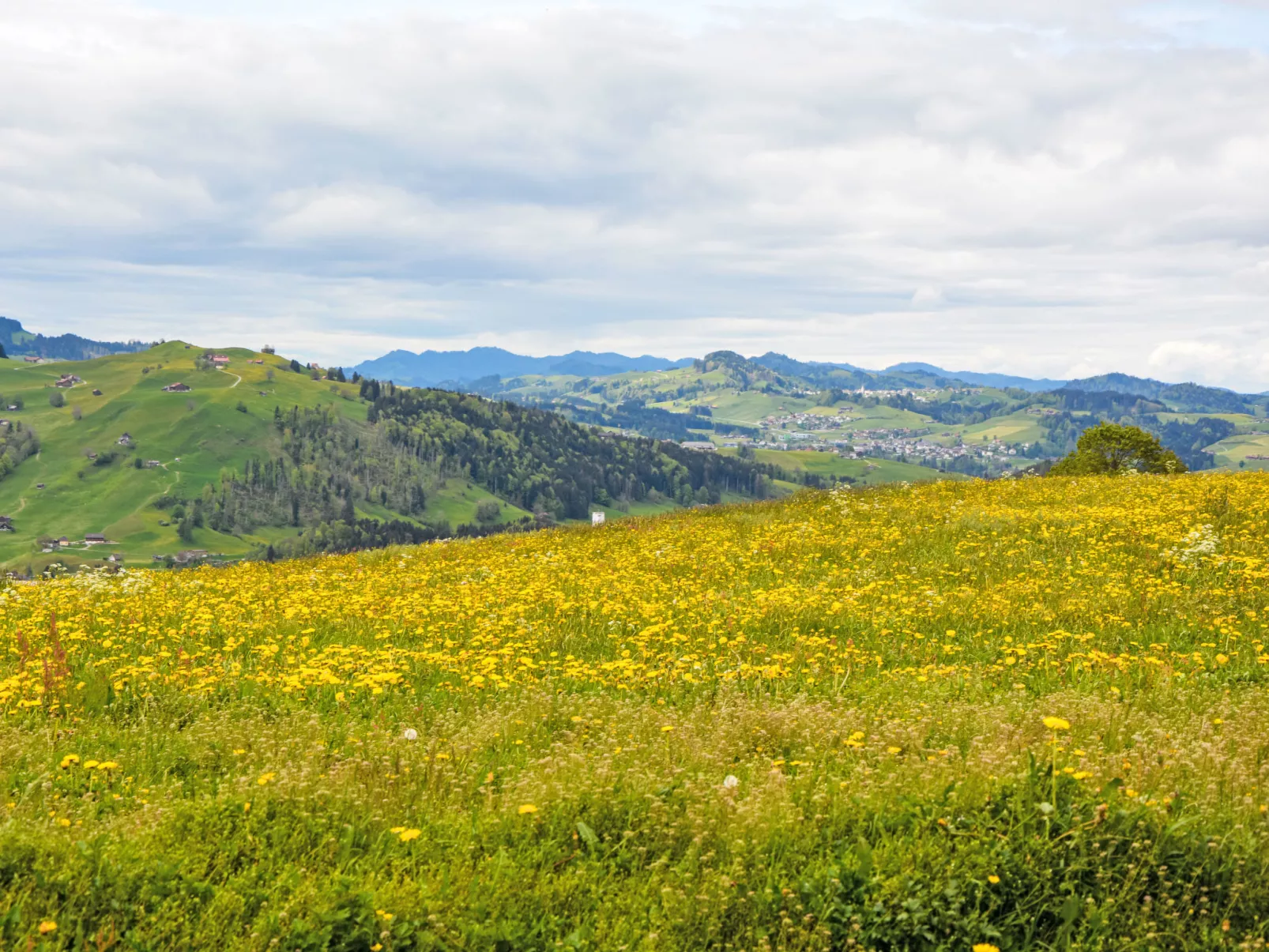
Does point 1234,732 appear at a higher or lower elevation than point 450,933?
higher

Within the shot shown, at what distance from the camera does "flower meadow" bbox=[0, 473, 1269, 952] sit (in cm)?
502

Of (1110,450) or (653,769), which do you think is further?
(1110,450)

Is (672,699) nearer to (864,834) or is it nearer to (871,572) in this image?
(864,834)

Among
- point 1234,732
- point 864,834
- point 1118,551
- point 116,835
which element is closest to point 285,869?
point 116,835

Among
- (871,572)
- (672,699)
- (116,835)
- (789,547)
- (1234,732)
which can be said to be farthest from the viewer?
(789,547)

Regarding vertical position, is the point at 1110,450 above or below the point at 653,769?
above

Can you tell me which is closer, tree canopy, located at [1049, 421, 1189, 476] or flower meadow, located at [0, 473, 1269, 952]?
flower meadow, located at [0, 473, 1269, 952]

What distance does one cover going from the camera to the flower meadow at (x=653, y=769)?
16.5 ft

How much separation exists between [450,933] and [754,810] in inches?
88.4

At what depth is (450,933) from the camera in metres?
4.88

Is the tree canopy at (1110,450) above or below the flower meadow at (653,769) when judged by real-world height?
above

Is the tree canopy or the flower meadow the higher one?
the tree canopy

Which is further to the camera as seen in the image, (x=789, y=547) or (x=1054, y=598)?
(x=789, y=547)

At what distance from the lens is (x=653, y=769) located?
22.4 feet
